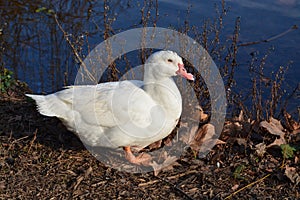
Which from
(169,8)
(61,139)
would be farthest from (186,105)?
(169,8)

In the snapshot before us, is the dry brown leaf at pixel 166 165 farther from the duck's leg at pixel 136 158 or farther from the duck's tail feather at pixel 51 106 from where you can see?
the duck's tail feather at pixel 51 106

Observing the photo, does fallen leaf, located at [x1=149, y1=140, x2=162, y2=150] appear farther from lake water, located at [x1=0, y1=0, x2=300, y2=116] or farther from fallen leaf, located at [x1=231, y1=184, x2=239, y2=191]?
lake water, located at [x1=0, y1=0, x2=300, y2=116]

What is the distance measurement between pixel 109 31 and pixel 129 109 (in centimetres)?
240

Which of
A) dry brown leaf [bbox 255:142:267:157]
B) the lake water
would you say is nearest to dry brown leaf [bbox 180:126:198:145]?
dry brown leaf [bbox 255:142:267:157]

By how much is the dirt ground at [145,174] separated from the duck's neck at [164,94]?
44 centimetres

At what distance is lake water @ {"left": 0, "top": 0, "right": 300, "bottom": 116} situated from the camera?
636cm

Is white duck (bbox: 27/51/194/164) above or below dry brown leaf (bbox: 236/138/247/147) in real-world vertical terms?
above

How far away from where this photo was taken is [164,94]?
3.96m

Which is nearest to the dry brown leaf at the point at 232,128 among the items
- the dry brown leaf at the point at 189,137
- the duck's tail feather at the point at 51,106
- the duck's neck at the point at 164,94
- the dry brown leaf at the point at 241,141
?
the dry brown leaf at the point at 241,141

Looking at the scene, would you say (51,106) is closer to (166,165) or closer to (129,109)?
(129,109)

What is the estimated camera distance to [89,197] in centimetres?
359

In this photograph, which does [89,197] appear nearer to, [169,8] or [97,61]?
[97,61]

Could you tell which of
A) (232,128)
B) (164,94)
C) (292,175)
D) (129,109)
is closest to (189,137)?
(232,128)

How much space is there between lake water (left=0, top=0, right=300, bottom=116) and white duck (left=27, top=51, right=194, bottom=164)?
1.91 meters
